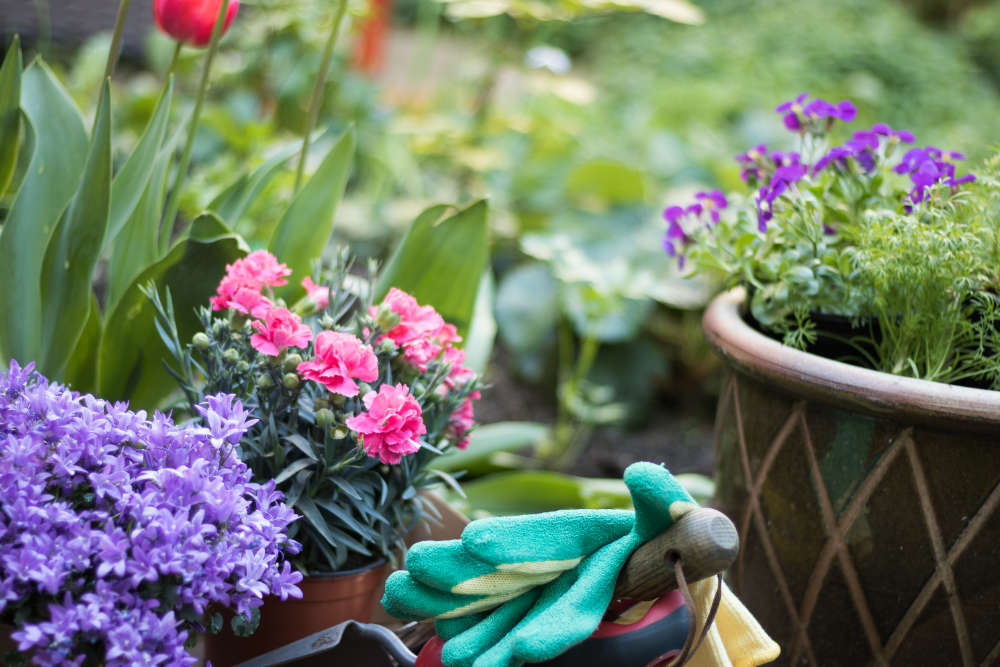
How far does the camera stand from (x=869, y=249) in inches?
39.7

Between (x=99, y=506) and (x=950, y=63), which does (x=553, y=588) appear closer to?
(x=99, y=506)

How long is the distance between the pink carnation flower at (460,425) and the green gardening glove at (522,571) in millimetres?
281

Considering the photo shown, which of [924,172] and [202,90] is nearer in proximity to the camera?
[924,172]

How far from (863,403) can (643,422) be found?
178cm

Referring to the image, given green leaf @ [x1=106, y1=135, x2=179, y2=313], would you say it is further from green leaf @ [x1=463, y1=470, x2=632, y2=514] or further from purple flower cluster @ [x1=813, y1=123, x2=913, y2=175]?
purple flower cluster @ [x1=813, y1=123, x2=913, y2=175]

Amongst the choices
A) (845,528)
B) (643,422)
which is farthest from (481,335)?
(643,422)

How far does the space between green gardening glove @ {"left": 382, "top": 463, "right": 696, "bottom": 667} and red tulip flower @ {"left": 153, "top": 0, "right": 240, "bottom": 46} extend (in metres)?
0.77

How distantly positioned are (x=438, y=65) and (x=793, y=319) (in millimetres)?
6223

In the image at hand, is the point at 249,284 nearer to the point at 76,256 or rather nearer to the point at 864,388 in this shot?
the point at 76,256

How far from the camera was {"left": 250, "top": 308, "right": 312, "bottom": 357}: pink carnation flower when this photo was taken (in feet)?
3.00

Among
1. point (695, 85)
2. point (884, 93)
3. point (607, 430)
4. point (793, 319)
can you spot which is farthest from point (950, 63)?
point (793, 319)

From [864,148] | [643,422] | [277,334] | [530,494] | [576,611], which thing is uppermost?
[864,148]

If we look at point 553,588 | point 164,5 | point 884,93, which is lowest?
point 884,93

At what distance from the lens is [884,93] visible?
7.04 m
